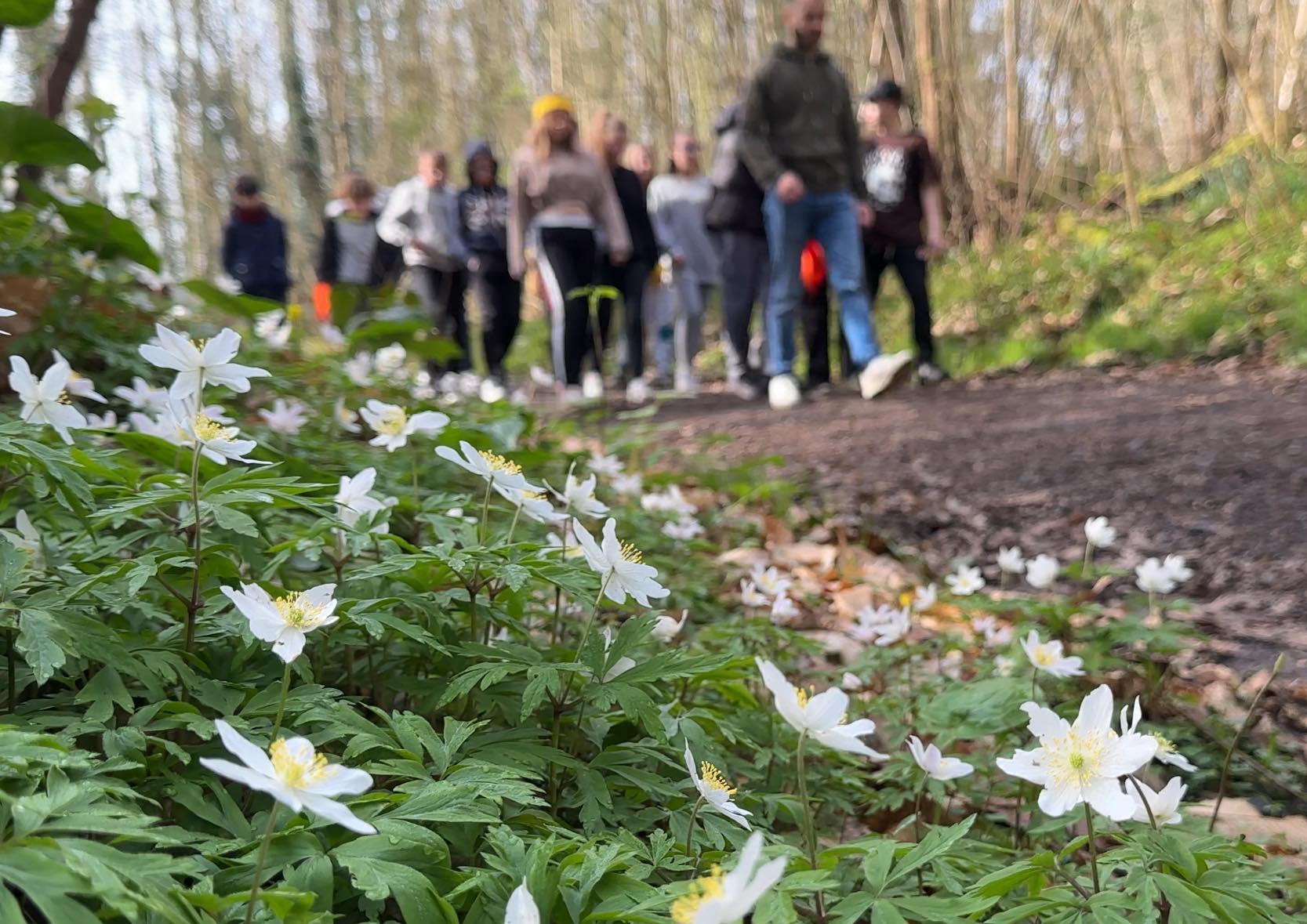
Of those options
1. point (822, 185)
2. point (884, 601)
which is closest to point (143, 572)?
point (884, 601)

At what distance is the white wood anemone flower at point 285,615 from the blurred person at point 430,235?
5884 millimetres

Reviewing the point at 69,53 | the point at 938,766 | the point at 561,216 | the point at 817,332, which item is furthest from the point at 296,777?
the point at 817,332

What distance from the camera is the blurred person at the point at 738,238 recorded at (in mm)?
6352

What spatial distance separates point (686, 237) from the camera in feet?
27.5

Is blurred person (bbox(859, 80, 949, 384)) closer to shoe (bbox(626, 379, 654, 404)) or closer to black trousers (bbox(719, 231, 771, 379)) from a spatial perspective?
black trousers (bbox(719, 231, 771, 379))

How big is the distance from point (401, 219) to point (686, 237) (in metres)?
2.54

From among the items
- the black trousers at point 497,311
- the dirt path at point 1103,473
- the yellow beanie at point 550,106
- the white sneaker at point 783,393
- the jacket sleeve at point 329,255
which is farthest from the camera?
the jacket sleeve at point 329,255

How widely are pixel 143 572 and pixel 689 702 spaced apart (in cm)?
83

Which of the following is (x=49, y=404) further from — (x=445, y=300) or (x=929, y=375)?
(x=445, y=300)

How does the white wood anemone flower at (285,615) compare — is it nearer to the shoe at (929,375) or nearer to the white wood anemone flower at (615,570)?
the white wood anemone flower at (615,570)

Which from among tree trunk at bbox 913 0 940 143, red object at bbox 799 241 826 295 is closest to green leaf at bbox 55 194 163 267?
red object at bbox 799 241 826 295

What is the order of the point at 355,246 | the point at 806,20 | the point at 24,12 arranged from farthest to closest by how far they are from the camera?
the point at 355,246
the point at 806,20
the point at 24,12

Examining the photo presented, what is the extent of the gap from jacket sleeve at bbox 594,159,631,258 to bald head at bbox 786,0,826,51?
56.3 inches

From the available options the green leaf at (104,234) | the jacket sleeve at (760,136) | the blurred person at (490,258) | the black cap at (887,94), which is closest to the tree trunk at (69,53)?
the green leaf at (104,234)
